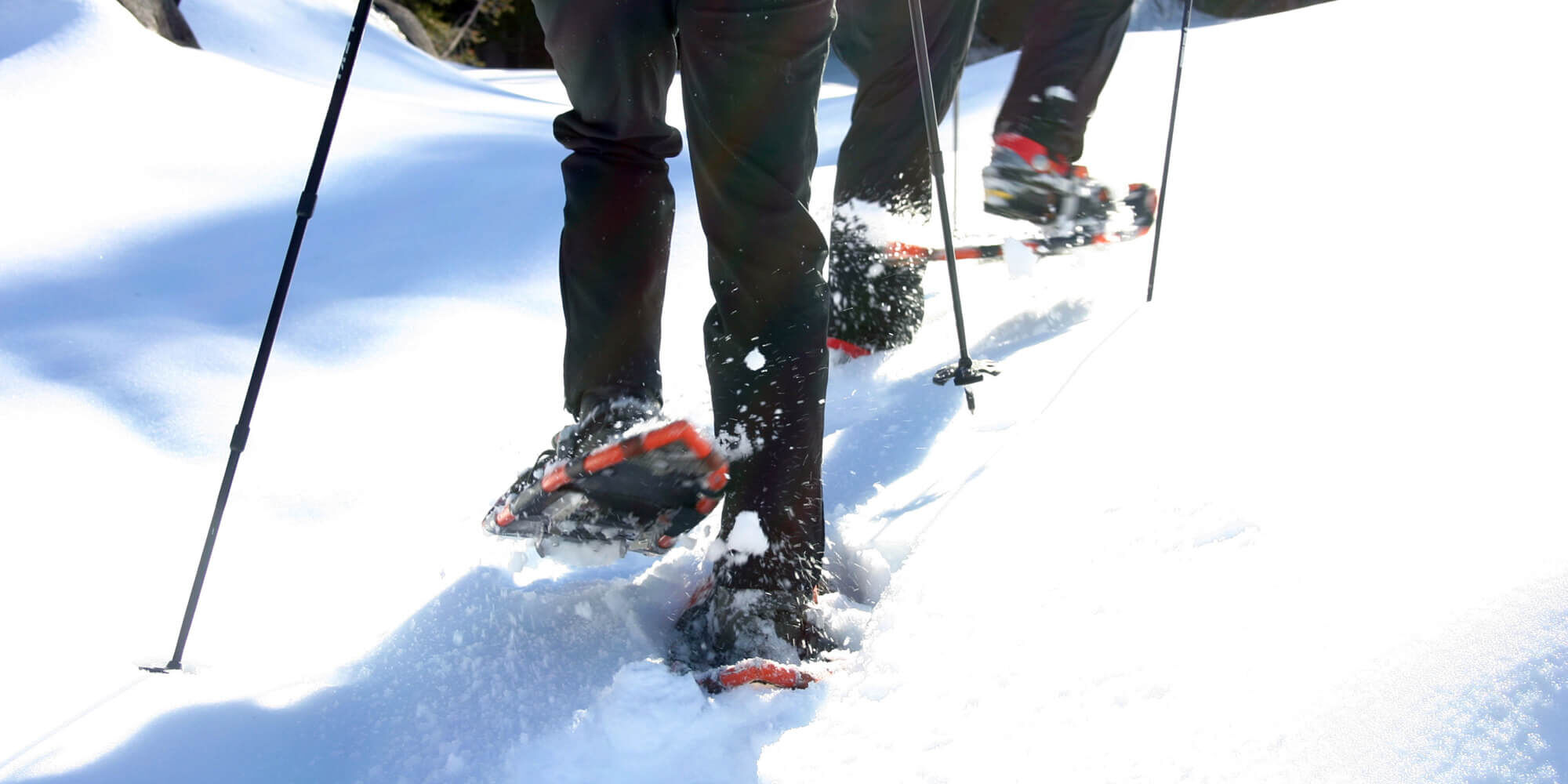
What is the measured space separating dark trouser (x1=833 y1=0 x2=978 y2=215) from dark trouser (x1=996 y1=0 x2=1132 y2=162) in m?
0.19

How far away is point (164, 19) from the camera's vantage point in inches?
157

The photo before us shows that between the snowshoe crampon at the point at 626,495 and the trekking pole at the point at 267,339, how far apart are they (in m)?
0.29

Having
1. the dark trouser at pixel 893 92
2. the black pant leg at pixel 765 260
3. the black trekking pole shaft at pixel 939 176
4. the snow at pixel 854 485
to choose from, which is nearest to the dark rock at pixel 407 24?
the snow at pixel 854 485

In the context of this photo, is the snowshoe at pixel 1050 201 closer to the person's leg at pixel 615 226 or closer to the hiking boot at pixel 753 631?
the person's leg at pixel 615 226

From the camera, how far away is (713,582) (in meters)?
1.17

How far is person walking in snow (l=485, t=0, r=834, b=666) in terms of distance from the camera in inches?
43.1

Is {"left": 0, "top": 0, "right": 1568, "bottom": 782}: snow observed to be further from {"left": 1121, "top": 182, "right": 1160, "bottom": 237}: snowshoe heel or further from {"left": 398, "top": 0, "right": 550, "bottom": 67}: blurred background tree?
{"left": 398, "top": 0, "right": 550, "bottom": 67}: blurred background tree

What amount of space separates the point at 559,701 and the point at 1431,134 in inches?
96.7

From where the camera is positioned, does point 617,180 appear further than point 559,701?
Yes

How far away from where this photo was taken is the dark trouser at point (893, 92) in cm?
203

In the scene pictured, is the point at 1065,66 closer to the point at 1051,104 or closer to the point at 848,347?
the point at 1051,104

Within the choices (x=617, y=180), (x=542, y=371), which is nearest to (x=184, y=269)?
(x=542, y=371)

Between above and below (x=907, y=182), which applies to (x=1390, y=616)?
below

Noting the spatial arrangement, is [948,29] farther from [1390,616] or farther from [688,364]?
[1390,616]
